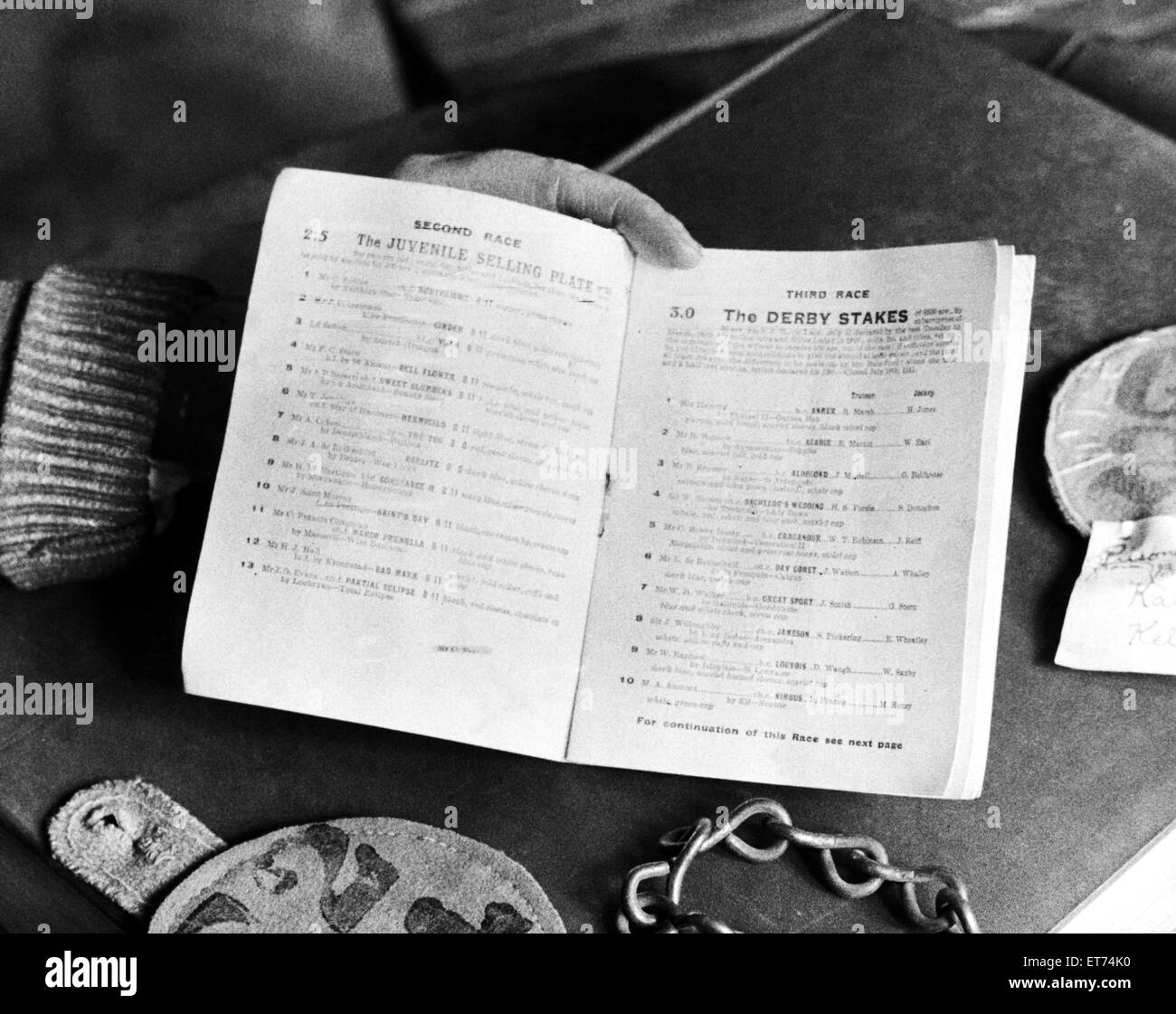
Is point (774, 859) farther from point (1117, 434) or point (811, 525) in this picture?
point (1117, 434)

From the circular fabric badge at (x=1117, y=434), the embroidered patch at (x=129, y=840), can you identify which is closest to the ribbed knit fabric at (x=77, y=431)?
the embroidered patch at (x=129, y=840)

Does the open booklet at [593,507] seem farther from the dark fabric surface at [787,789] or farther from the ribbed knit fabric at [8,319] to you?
the ribbed knit fabric at [8,319]

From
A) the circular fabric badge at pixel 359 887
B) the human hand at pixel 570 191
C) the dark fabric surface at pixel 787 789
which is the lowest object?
the circular fabric badge at pixel 359 887

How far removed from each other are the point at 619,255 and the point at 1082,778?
1.19 ft

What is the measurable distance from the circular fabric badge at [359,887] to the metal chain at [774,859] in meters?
0.04

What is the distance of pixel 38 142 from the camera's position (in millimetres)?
938

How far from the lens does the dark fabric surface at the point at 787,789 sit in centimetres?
53

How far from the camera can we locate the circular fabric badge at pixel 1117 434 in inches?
22.5

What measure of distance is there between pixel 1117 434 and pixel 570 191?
0.34m

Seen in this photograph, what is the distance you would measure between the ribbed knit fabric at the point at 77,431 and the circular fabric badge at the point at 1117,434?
0.51 m

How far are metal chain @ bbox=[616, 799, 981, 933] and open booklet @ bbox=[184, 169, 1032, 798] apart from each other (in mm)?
28

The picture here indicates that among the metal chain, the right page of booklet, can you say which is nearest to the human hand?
the right page of booklet

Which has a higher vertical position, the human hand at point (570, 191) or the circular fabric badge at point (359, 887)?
the human hand at point (570, 191)
